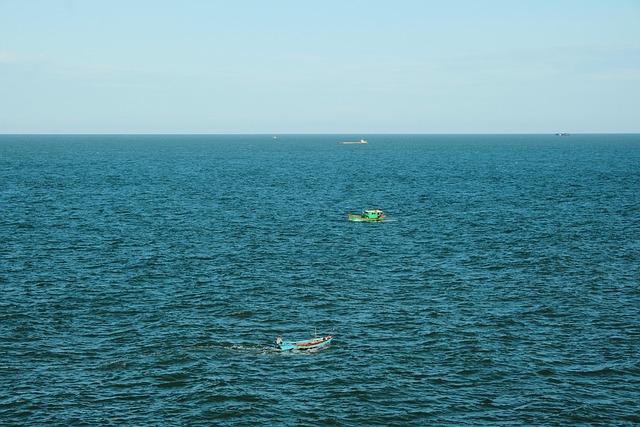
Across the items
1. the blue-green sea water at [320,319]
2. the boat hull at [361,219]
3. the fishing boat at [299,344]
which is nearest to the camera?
the blue-green sea water at [320,319]

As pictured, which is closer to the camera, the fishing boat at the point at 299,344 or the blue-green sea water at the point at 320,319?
the blue-green sea water at the point at 320,319

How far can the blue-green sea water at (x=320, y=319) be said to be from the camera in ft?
155

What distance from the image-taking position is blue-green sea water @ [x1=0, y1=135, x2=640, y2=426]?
155 ft

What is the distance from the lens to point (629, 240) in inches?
3846

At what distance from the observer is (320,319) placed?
64.7m

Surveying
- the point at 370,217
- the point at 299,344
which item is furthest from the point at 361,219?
the point at 299,344

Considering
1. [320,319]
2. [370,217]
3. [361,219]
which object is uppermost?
[370,217]

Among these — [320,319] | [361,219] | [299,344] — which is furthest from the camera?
[361,219]

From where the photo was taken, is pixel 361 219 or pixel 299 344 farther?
pixel 361 219

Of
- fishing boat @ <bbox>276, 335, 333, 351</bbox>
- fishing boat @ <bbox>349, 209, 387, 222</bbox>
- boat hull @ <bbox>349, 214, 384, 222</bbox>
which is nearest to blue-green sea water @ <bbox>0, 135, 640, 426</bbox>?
fishing boat @ <bbox>276, 335, 333, 351</bbox>

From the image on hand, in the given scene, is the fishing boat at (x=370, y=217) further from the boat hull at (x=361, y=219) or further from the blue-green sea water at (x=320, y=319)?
the blue-green sea water at (x=320, y=319)

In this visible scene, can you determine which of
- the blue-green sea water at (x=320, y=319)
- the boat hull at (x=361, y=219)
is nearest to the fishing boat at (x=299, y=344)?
the blue-green sea water at (x=320, y=319)

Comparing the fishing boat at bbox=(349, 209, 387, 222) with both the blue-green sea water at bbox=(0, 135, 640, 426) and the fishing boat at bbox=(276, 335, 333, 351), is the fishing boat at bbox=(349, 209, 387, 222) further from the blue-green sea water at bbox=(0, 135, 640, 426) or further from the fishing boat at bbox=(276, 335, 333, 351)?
the fishing boat at bbox=(276, 335, 333, 351)

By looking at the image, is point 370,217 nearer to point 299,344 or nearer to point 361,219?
point 361,219
